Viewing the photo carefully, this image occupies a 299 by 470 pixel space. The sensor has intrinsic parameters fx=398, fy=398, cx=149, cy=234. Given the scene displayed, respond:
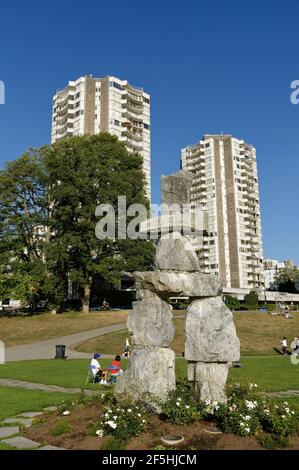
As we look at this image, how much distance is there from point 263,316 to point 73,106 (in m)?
69.9

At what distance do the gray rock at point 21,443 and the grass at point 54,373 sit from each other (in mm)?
6927

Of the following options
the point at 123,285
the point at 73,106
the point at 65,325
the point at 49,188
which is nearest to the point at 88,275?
the point at 65,325

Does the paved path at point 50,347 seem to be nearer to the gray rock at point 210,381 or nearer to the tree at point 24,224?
the tree at point 24,224

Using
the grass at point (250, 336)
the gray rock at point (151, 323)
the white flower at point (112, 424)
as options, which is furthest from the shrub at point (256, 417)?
the grass at point (250, 336)

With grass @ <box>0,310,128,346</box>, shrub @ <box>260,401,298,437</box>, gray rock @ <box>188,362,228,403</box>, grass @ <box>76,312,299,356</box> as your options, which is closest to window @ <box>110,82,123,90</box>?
grass @ <box>0,310,128,346</box>

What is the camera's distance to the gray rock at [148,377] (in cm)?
881

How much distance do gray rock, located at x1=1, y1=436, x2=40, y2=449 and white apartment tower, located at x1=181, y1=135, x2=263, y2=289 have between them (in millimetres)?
93638

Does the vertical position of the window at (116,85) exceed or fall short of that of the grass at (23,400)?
it exceeds it

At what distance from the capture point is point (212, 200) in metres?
108

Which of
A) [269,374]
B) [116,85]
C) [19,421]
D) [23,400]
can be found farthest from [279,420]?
[116,85]

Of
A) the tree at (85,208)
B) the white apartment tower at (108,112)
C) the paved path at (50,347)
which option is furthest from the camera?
the white apartment tower at (108,112)

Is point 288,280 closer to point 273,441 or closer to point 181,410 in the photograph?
point 181,410

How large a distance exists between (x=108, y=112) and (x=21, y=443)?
87.4 m
